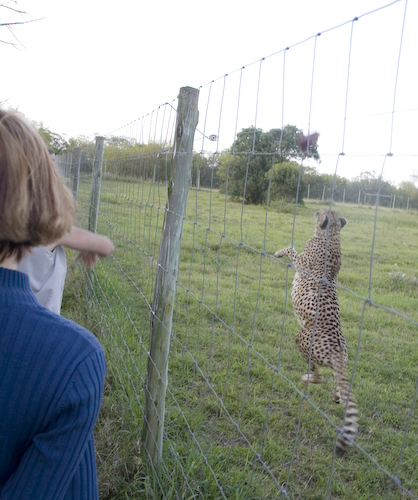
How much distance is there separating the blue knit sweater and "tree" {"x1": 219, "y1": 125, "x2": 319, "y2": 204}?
0.85 metres

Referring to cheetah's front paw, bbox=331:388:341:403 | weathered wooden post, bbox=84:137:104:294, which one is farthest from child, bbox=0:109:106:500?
weathered wooden post, bbox=84:137:104:294

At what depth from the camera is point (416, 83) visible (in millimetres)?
955

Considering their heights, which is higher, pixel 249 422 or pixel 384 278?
pixel 384 278

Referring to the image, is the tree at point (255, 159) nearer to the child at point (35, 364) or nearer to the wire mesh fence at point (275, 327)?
the wire mesh fence at point (275, 327)

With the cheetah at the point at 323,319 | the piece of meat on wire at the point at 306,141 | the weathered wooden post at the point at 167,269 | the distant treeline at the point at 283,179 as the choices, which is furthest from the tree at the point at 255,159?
the cheetah at the point at 323,319

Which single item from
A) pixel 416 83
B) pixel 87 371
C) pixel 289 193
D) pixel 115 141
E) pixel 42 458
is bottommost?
pixel 42 458

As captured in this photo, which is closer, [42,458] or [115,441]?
[42,458]

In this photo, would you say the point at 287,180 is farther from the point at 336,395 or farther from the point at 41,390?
the point at 336,395

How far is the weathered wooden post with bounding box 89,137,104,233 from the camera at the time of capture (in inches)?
174

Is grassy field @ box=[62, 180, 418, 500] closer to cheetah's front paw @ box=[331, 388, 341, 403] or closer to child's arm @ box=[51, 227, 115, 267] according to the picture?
cheetah's front paw @ box=[331, 388, 341, 403]

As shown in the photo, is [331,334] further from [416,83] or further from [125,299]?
[125,299]

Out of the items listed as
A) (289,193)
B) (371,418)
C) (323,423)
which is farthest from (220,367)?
(289,193)

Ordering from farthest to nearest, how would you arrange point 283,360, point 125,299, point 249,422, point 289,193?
point 125,299 < point 283,360 < point 249,422 < point 289,193

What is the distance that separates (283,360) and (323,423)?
61 centimetres
